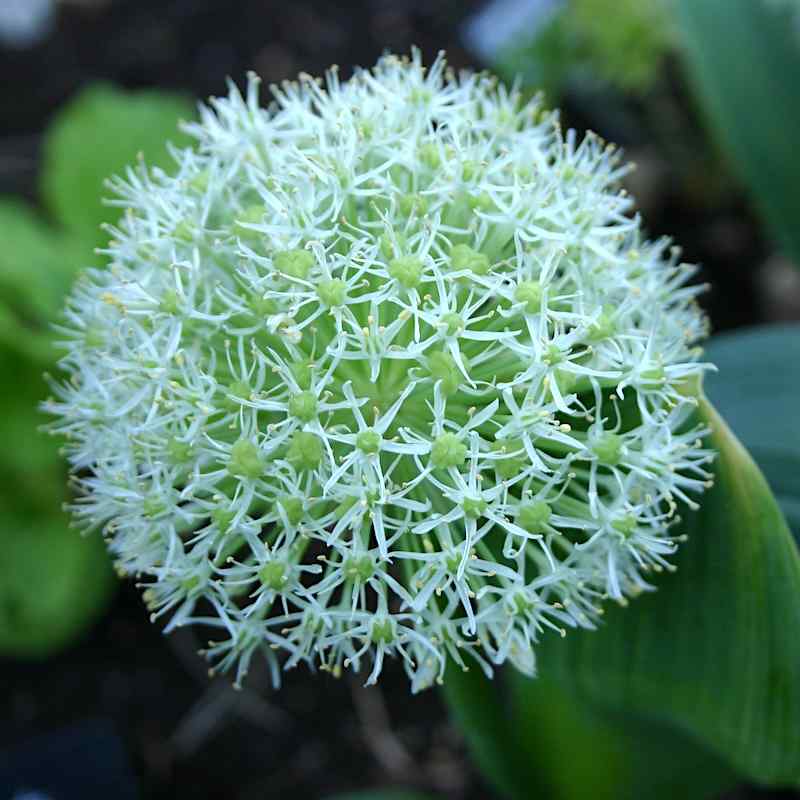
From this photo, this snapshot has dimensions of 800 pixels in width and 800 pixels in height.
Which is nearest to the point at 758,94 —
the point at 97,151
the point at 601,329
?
the point at 601,329

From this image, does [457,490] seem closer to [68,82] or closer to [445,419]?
[445,419]

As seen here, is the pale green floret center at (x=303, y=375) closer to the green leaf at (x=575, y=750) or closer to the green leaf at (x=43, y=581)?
the green leaf at (x=575, y=750)

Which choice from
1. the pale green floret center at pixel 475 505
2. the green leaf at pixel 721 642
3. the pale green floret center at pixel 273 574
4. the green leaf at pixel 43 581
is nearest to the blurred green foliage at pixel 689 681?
the green leaf at pixel 721 642

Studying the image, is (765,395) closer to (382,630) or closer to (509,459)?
(509,459)

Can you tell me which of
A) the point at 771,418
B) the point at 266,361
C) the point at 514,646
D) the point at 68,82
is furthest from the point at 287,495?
the point at 68,82

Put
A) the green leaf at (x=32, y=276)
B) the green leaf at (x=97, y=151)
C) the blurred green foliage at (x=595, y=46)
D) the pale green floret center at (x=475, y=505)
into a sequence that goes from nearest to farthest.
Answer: the pale green floret center at (x=475, y=505)
the green leaf at (x=32, y=276)
the green leaf at (x=97, y=151)
the blurred green foliage at (x=595, y=46)
